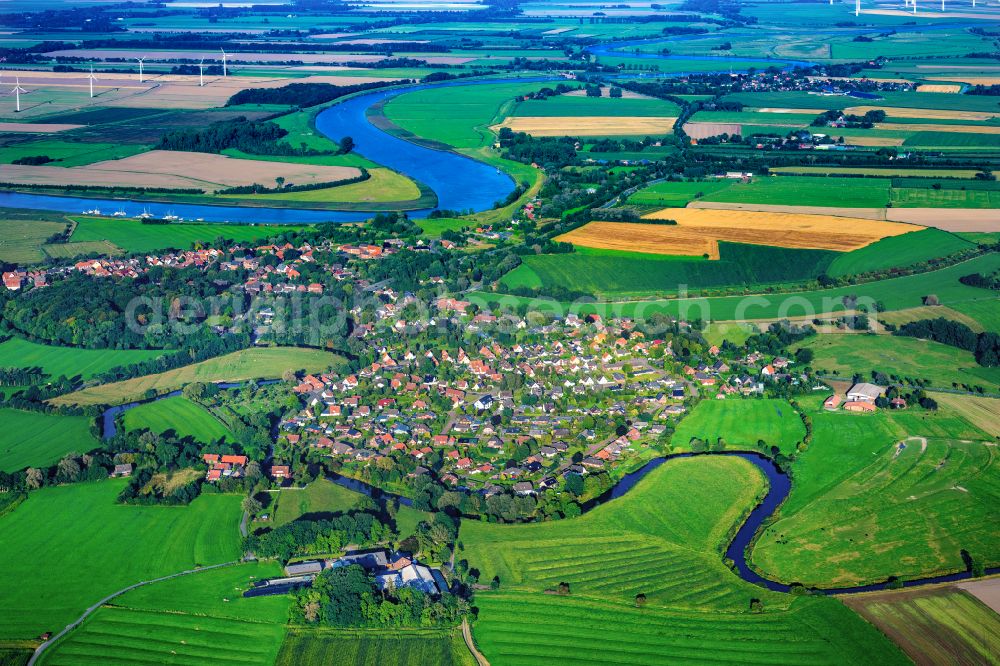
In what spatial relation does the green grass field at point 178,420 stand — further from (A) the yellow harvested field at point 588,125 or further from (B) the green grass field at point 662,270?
(A) the yellow harvested field at point 588,125

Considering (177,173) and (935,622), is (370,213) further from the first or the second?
(935,622)

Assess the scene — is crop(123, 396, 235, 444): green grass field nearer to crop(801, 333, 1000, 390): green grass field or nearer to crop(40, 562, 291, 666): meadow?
crop(40, 562, 291, 666): meadow

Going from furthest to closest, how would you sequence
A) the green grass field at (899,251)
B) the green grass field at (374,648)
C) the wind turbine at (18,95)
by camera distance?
1. the wind turbine at (18,95)
2. the green grass field at (899,251)
3. the green grass field at (374,648)

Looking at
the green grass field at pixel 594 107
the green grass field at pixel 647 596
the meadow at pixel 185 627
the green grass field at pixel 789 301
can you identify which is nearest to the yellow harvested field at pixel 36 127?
the green grass field at pixel 594 107

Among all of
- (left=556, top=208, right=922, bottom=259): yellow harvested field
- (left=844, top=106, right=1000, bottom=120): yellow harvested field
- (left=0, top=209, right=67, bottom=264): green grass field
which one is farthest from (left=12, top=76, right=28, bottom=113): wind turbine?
(left=844, top=106, right=1000, bottom=120): yellow harvested field

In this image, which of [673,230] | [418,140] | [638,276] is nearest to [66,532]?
[638,276]

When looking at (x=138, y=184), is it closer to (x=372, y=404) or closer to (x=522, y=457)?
(x=372, y=404)
